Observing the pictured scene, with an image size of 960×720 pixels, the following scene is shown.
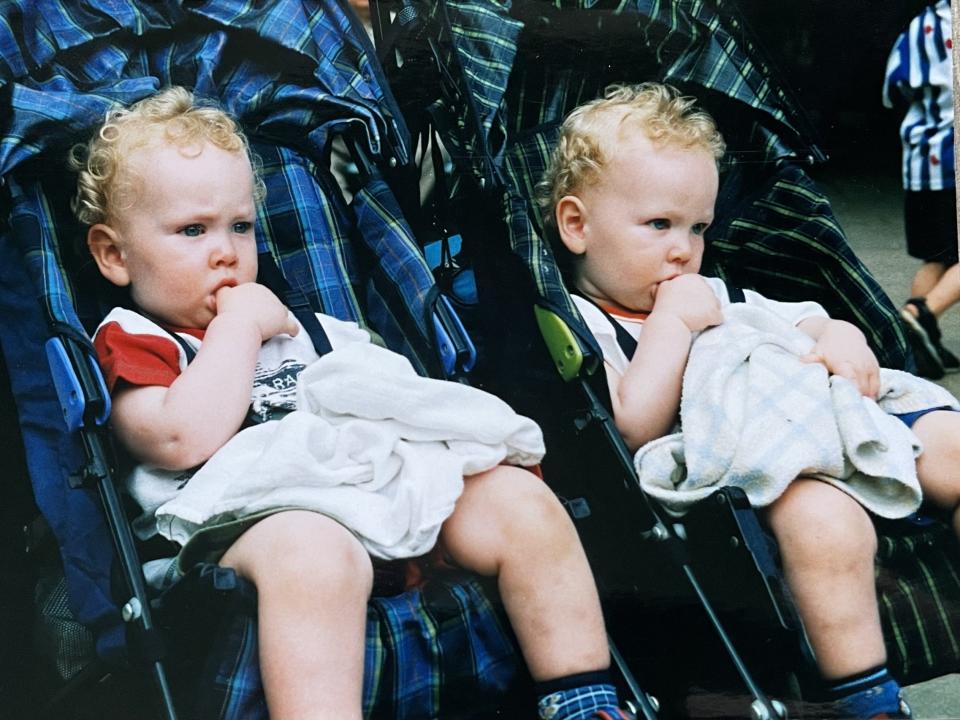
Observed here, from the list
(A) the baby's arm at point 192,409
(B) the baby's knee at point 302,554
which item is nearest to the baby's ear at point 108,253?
(A) the baby's arm at point 192,409

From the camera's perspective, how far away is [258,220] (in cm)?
242

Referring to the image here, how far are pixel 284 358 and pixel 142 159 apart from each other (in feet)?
1.49

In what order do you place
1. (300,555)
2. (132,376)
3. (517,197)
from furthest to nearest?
(517,197), (132,376), (300,555)

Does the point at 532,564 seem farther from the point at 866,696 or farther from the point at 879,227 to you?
the point at 879,227

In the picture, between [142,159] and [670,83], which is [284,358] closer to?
[142,159]

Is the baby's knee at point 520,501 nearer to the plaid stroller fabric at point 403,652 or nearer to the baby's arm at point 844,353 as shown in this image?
the plaid stroller fabric at point 403,652

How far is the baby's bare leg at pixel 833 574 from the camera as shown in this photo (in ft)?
7.21

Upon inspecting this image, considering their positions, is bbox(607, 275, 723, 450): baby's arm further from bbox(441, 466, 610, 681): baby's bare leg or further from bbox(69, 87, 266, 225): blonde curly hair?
bbox(69, 87, 266, 225): blonde curly hair

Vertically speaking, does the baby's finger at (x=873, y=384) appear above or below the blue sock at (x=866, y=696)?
above

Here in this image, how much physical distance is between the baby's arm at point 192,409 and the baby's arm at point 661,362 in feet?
2.33

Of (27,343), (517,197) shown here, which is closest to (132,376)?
(27,343)

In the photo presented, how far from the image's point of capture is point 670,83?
260 centimetres

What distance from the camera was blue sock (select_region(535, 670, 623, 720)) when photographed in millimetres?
2084

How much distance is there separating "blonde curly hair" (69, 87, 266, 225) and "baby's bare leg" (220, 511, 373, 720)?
0.71 m
